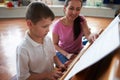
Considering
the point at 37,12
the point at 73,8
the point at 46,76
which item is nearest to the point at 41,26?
the point at 37,12

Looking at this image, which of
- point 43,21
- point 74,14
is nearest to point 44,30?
point 43,21

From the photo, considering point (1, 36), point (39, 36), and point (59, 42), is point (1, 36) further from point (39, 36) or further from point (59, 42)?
point (39, 36)

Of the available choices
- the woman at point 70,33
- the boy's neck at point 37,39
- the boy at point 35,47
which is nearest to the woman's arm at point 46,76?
the boy at point 35,47

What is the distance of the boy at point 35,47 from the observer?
1.06 meters

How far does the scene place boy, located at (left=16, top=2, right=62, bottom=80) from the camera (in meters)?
1.06

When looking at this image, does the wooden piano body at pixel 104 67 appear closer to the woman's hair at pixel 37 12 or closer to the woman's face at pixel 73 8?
the woman's hair at pixel 37 12

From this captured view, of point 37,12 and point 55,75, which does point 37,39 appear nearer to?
point 37,12

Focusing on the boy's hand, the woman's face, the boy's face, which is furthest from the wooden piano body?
the woman's face

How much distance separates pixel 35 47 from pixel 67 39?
26.0 inches

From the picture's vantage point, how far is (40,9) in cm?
106

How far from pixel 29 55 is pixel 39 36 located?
0.40 feet

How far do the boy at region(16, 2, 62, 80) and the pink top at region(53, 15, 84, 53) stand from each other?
0.57m

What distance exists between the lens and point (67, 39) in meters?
1.75

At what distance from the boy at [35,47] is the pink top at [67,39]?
22.6 inches
